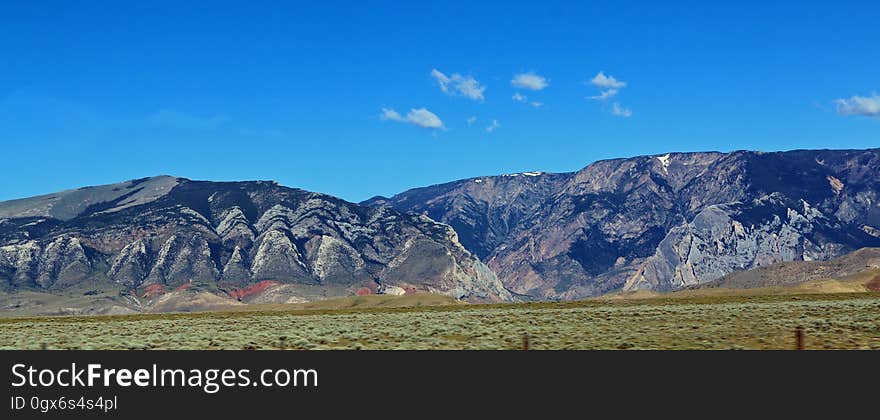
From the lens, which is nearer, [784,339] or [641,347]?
[641,347]
